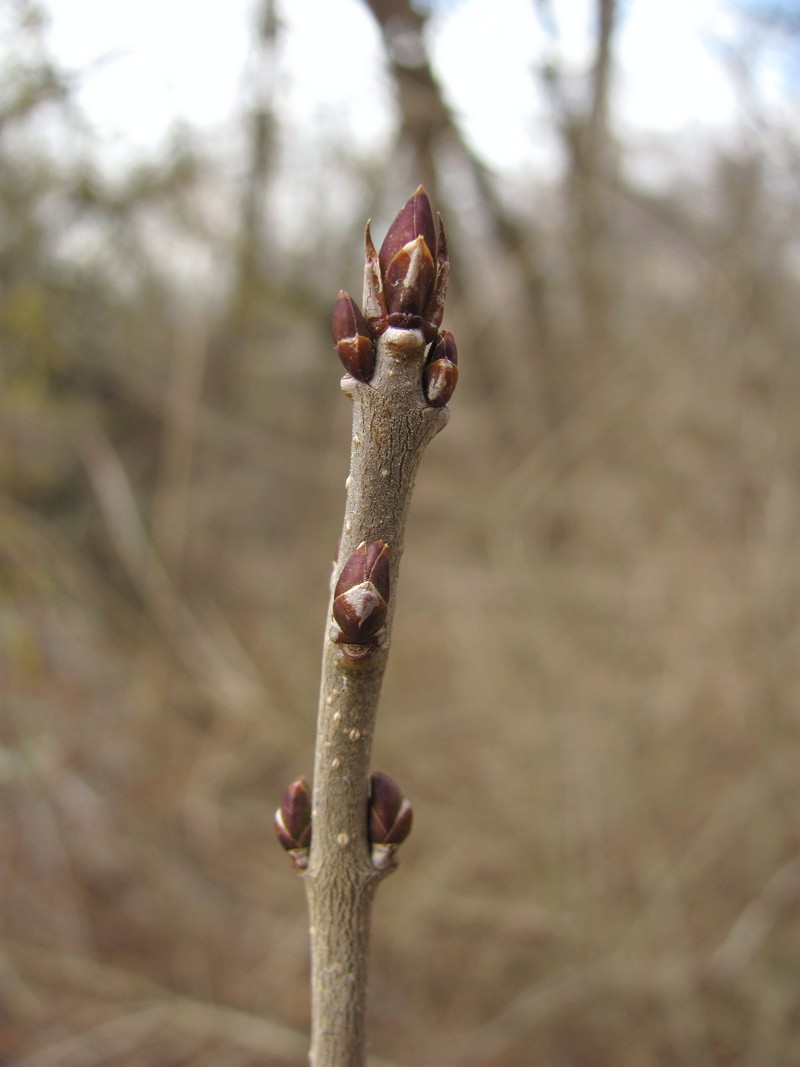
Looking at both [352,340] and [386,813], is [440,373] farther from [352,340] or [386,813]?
[386,813]

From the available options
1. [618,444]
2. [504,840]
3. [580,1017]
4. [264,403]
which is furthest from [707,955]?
[264,403]

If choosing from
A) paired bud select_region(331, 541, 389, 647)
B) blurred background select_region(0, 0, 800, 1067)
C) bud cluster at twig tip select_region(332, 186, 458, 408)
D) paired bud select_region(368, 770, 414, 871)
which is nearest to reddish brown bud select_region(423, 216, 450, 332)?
bud cluster at twig tip select_region(332, 186, 458, 408)

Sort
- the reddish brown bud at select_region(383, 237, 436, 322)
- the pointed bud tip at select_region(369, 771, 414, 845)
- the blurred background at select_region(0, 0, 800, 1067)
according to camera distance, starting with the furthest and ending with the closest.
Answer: the blurred background at select_region(0, 0, 800, 1067), the pointed bud tip at select_region(369, 771, 414, 845), the reddish brown bud at select_region(383, 237, 436, 322)

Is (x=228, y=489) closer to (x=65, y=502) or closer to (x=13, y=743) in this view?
(x=65, y=502)

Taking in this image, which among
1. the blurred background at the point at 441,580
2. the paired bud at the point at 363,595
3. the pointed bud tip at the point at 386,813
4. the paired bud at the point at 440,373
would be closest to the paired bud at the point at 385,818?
the pointed bud tip at the point at 386,813

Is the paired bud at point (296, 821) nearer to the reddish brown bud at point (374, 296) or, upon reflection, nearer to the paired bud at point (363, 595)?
the paired bud at point (363, 595)

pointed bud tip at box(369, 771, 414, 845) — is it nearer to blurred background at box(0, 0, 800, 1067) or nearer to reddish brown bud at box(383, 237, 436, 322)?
reddish brown bud at box(383, 237, 436, 322)
